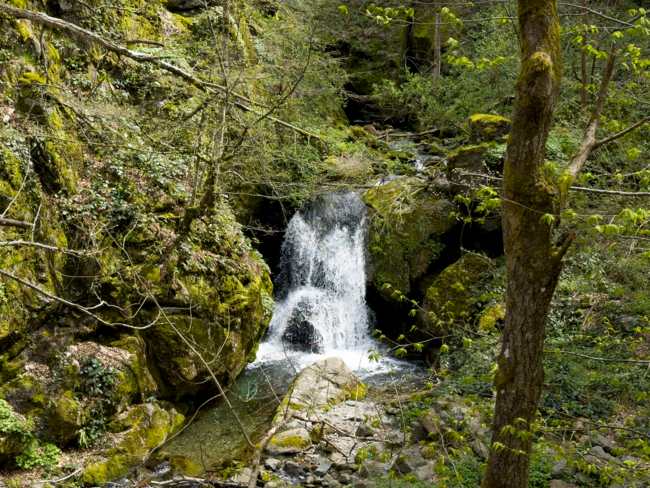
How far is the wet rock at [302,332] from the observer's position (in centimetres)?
1032

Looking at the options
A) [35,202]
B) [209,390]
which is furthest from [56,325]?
[209,390]

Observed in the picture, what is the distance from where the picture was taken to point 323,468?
5.70m

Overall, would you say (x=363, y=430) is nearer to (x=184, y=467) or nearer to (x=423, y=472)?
(x=423, y=472)

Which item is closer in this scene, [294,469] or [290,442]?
[294,469]

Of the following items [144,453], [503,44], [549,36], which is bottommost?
[144,453]

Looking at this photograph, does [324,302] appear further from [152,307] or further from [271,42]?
[271,42]

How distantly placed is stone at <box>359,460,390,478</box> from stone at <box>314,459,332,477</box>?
508mm

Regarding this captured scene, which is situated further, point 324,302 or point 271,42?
point 324,302

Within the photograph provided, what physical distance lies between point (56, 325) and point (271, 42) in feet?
25.2

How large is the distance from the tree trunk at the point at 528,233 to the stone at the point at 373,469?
2.73m

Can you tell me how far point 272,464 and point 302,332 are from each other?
4.76 m

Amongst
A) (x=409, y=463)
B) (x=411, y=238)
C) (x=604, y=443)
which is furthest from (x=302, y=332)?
(x=604, y=443)

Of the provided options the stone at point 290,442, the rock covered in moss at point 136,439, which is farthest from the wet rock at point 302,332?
the rock covered in moss at point 136,439

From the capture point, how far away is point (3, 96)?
19.4ft
